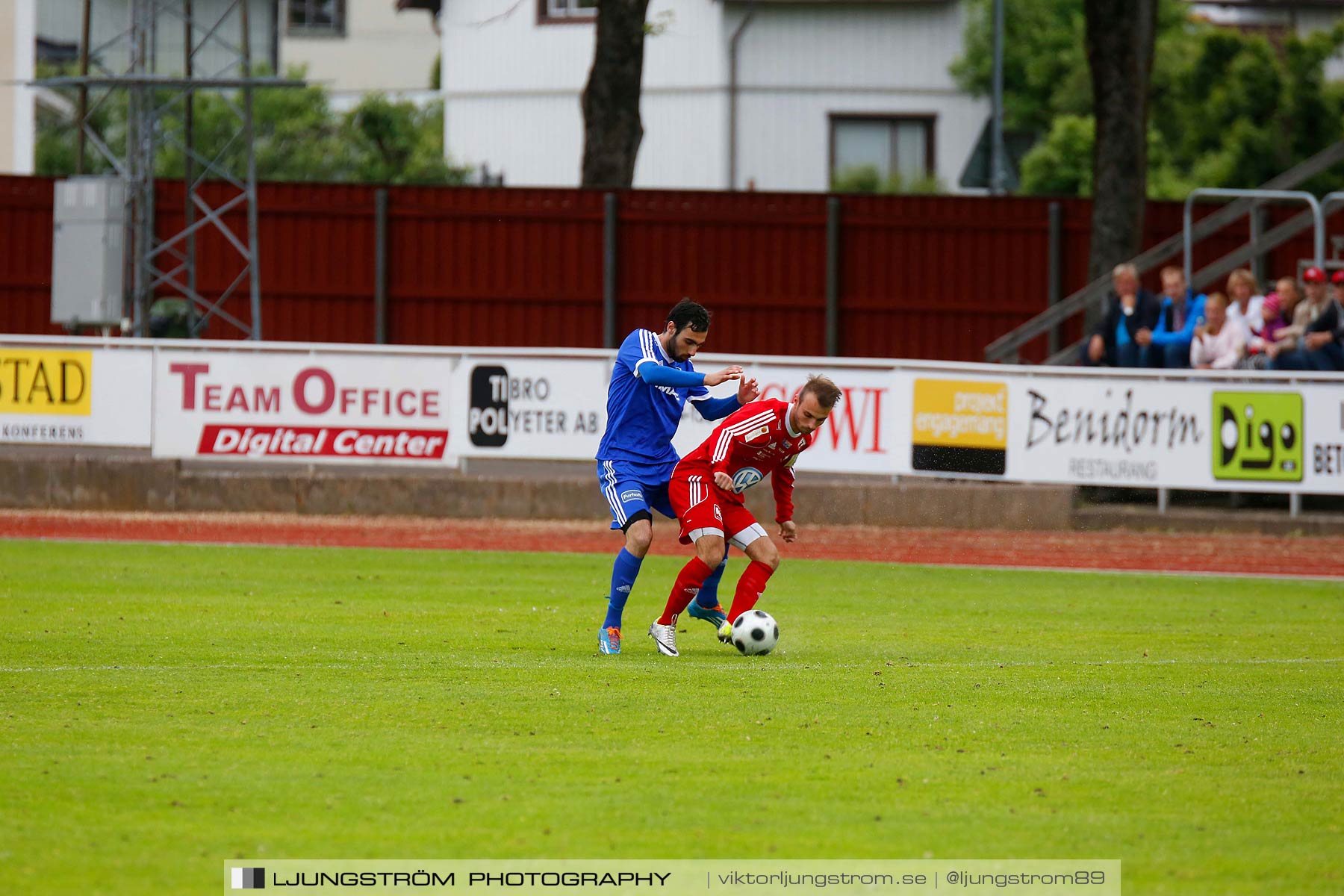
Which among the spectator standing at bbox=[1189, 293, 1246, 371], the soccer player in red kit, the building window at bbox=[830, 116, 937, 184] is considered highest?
the building window at bbox=[830, 116, 937, 184]

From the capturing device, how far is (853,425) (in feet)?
60.8

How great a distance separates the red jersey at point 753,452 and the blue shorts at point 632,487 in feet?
0.49

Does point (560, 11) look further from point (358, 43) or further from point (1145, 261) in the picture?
point (358, 43)

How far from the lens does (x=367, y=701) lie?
8359 mm

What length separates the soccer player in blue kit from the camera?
9.84 meters

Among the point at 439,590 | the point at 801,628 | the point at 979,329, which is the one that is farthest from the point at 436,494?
the point at 979,329

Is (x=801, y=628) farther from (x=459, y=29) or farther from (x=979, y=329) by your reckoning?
(x=459, y=29)

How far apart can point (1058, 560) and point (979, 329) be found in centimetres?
964

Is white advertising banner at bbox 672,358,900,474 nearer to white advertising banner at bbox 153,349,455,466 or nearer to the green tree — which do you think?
white advertising banner at bbox 153,349,455,466

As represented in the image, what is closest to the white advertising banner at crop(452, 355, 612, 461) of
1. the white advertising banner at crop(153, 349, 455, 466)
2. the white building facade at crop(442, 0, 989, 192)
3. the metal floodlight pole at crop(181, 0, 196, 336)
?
the white advertising banner at crop(153, 349, 455, 466)

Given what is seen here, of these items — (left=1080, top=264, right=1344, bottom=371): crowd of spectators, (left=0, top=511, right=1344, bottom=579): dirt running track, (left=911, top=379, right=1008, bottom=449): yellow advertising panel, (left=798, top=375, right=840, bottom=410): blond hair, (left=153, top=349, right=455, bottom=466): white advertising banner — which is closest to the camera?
(left=798, top=375, right=840, bottom=410): blond hair

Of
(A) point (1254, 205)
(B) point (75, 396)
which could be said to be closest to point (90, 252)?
(B) point (75, 396)

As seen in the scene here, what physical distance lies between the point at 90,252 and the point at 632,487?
16.6 m

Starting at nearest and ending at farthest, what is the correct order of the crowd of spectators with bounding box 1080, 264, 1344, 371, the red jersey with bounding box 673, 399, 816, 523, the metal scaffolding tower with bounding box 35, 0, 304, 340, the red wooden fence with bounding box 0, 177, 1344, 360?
the red jersey with bounding box 673, 399, 816, 523 < the crowd of spectators with bounding box 1080, 264, 1344, 371 < the metal scaffolding tower with bounding box 35, 0, 304, 340 < the red wooden fence with bounding box 0, 177, 1344, 360
